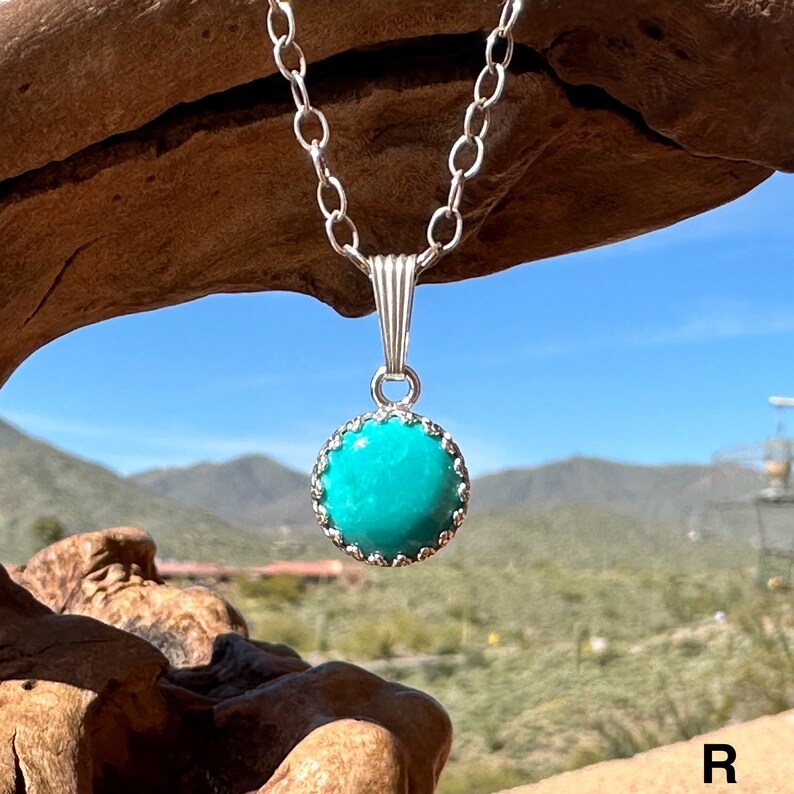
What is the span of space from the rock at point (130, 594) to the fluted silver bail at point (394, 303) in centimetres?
111

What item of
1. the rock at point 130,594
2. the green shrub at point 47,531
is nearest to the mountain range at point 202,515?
the green shrub at point 47,531

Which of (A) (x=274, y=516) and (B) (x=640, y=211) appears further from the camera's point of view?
(A) (x=274, y=516)

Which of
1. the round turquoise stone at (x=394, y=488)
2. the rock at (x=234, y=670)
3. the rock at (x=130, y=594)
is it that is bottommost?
the rock at (x=234, y=670)

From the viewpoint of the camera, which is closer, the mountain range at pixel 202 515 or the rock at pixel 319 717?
the rock at pixel 319 717

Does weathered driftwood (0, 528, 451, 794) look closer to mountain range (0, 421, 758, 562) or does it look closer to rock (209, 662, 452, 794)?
rock (209, 662, 452, 794)

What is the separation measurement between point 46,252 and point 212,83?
48 cm

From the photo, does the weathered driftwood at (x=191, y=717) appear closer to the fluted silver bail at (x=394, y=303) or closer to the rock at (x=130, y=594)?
the rock at (x=130, y=594)

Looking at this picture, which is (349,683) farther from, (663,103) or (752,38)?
(752,38)

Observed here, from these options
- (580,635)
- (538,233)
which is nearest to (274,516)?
(580,635)

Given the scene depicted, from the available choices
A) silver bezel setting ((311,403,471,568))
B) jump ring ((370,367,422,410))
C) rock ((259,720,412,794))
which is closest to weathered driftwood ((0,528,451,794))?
rock ((259,720,412,794))

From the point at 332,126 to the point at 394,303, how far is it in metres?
0.46

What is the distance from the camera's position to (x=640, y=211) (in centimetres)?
238

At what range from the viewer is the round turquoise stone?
170cm

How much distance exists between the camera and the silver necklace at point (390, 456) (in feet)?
5.58
